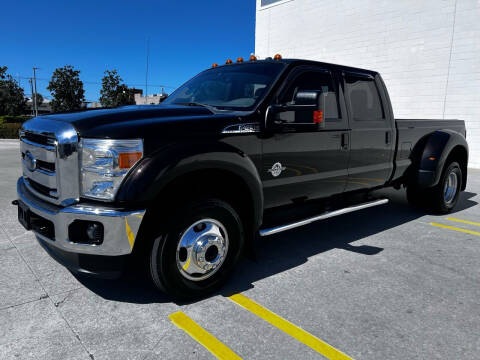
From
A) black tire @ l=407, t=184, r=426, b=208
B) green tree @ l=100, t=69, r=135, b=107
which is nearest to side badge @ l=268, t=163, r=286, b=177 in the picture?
black tire @ l=407, t=184, r=426, b=208

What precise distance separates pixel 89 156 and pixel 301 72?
2.14m

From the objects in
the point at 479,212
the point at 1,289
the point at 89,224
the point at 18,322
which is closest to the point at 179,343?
the point at 89,224

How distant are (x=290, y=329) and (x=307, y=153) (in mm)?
1627

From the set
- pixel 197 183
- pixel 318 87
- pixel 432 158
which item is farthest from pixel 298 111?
pixel 432 158

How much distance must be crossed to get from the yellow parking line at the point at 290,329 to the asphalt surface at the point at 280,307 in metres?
0.03

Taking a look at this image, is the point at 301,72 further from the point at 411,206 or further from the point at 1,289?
the point at 411,206

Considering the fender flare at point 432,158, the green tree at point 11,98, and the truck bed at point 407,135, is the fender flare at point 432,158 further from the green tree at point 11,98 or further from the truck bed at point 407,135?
the green tree at point 11,98

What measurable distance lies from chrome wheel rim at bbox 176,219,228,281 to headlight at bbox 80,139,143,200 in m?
0.62

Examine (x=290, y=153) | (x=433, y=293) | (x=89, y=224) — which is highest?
(x=290, y=153)

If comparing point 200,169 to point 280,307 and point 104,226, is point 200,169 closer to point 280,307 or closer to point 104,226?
point 104,226

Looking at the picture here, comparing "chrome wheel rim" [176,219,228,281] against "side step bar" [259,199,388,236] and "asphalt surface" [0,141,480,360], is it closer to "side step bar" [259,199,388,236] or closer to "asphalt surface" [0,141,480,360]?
"asphalt surface" [0,141,480,360]

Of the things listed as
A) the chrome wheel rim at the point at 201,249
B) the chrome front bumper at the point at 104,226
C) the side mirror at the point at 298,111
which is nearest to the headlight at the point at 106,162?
the chrome front bumper at the point at 104,226

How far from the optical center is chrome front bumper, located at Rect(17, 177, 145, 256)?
2373mm

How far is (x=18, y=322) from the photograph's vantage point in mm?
2523
